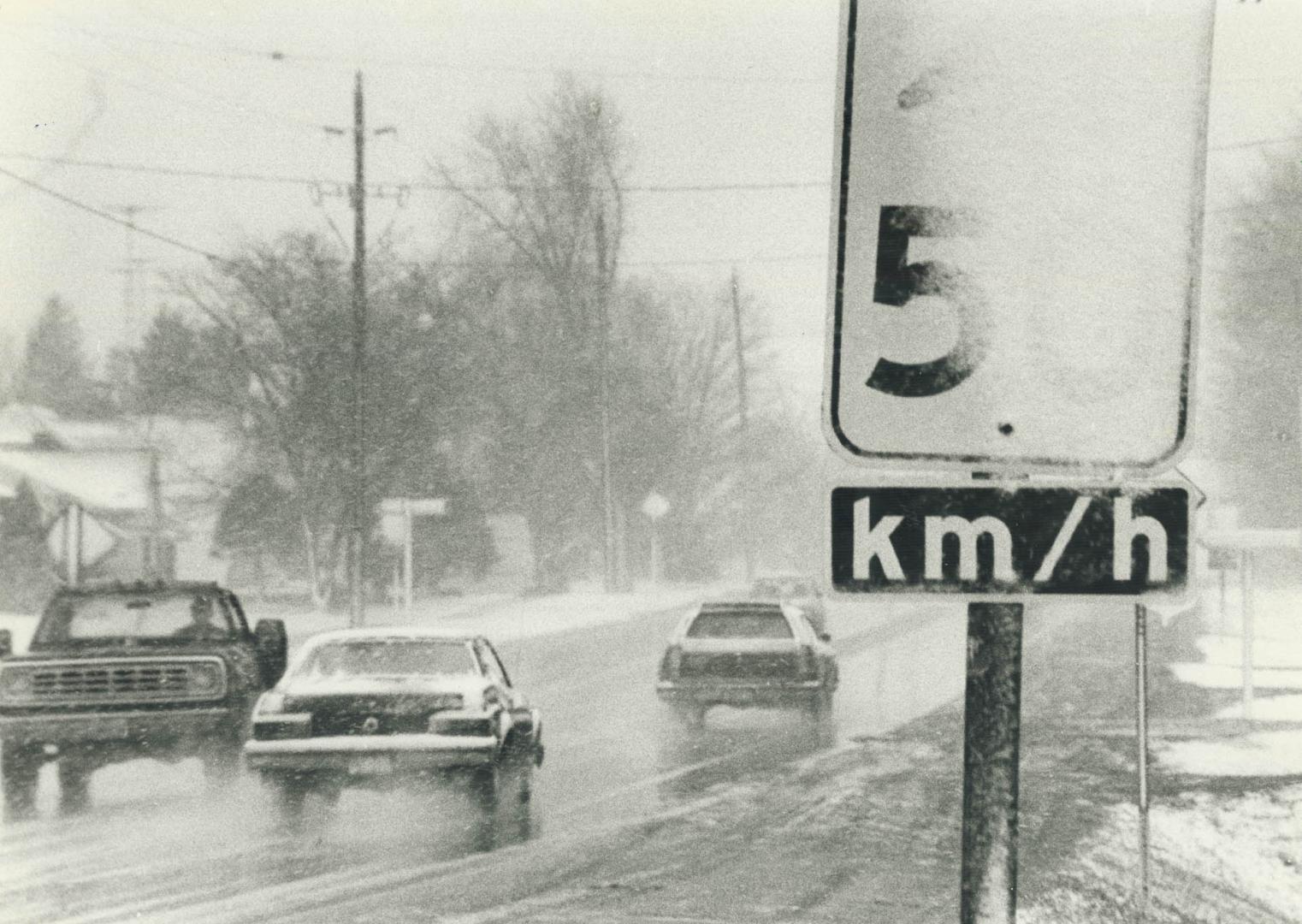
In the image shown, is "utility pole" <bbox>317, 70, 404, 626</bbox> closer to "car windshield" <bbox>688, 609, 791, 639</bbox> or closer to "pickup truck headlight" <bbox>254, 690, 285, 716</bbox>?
"car windshield" <bbox>688, 609, 791, 639</bbox>

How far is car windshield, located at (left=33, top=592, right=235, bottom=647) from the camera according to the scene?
16.0m

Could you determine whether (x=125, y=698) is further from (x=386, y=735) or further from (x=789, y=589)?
(x=789, y=589)

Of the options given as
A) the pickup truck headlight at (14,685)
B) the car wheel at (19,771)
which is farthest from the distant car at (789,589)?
the pickup truck headlight at (14,685)

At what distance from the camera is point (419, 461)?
45062 mm

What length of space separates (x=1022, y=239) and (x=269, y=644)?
12.9m

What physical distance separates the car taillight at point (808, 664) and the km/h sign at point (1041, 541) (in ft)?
58.4

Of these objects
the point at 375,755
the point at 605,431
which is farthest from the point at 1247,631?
the point at 605,431

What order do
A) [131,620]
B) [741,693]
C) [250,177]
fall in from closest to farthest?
[131,620], [741,693], [250,177]

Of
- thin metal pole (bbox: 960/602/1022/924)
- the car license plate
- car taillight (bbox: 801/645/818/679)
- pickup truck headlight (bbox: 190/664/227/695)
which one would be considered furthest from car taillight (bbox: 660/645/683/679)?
thin metal pole (bbox: 960/602/1022/924)

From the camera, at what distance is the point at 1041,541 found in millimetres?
3064

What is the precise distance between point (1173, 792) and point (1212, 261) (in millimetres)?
50201

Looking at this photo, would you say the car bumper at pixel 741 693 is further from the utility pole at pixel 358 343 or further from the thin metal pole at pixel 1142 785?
the utility pole at pixel 358 343

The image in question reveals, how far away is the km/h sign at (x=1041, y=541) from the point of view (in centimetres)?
306

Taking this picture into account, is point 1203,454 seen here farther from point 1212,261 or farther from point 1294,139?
point 1294,139
